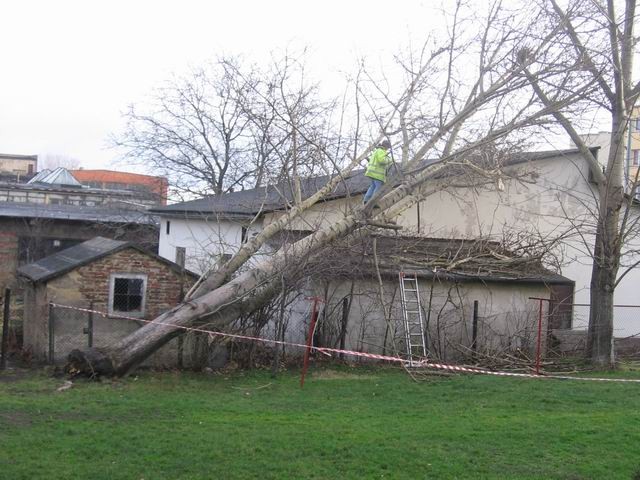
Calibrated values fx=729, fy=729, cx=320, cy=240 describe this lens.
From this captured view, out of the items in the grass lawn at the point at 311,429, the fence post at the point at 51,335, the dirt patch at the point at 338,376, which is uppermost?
the fence post at the point at 51,335

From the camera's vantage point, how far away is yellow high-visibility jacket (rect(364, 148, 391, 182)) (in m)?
14.0

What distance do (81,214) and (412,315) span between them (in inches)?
764

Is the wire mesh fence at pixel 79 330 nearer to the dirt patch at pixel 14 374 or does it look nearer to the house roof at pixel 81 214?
the dirt patch at pixel 14 374

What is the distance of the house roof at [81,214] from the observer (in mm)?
28250

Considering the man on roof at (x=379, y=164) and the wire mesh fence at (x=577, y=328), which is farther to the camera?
the wire mesh fence at (x=577, y=328)

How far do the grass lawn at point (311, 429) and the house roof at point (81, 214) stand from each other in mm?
17911

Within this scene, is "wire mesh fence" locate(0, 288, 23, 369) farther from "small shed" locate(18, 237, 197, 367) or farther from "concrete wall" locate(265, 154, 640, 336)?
"concrete wall" locate(265, 154, 640, 336)

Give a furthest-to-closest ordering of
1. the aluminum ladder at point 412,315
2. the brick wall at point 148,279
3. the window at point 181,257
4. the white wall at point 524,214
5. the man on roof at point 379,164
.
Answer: the white wall at point 524,214
the window at point 181,257
the aluminum ladder at point 412,315
the man on roof at point 379,164
the brick wall at point 148,279

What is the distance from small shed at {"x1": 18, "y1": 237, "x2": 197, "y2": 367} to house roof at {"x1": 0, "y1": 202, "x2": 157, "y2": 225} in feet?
47.5

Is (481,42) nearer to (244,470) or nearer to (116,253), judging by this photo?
(116,253)

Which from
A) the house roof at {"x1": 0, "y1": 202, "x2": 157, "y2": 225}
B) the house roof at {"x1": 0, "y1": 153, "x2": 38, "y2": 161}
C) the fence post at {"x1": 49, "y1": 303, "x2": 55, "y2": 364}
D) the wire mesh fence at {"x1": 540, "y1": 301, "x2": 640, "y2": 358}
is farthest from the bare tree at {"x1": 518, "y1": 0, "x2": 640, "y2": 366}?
the house roof at {"x1": 0, "y1": 153, "x2": 38, "y2": 161}

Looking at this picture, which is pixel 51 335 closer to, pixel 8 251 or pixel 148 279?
pixel 148 279

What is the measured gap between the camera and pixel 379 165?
14.1 metres

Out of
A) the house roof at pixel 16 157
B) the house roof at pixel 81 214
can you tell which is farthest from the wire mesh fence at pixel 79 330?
Result: the house roof at pixel 16 157
